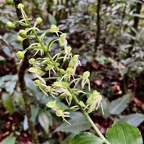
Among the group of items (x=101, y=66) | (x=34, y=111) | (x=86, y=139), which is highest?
(x=86, y=139)

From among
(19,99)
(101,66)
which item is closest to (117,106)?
(19,99)

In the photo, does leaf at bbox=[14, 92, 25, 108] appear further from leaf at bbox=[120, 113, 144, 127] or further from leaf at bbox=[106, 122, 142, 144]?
leaf at bbox=[106, 122, 142, 144]

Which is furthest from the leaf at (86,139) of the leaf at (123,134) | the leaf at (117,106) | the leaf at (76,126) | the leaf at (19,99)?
the leaf at (19,99)

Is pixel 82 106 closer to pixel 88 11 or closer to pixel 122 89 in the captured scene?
pixel 122 89

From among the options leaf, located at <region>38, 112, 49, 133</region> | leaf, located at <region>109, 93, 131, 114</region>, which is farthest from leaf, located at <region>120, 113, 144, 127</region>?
leaf, located at <region>38, 112, 49, 133</region>

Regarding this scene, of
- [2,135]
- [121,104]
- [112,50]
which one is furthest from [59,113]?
[112,50]

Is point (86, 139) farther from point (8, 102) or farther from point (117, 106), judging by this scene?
point (8, 102)

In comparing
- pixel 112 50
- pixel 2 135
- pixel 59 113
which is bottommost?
pixel 2 135

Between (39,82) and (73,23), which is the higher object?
(39,82)
